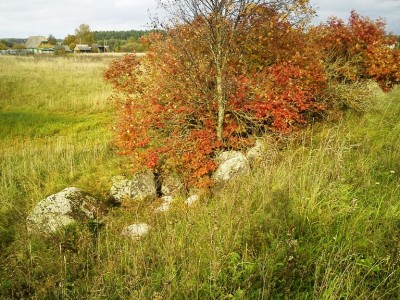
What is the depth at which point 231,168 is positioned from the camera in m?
6.17

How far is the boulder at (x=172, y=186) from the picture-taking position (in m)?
6.75

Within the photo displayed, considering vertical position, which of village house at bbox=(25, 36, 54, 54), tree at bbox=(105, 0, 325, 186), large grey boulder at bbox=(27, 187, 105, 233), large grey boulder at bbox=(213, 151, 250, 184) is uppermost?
village house at bbox=(25, 36, 54, 54)

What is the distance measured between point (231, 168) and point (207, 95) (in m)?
1.90

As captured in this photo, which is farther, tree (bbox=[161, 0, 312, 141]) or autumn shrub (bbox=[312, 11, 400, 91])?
autumn shrub (bbox=[312, 11, 400, 91])

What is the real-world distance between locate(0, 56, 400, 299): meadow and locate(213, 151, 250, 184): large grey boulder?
78 centimetres

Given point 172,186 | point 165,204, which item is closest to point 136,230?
point 165,204

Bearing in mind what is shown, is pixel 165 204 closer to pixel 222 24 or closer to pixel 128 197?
pixel 128 197

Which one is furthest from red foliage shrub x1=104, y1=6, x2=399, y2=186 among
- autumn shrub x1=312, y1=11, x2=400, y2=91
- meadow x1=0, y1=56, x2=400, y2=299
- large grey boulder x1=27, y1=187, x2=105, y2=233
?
autumn shrub x1=312, y1=11, x2=400, y2=91

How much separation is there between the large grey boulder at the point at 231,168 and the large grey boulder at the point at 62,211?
2423 mm

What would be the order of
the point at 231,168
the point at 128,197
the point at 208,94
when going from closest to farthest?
the point at 231,168, the point at 128,197, the point at 208,94

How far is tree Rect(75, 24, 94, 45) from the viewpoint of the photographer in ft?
302

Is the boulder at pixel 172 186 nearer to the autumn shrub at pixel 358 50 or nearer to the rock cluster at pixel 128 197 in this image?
the rock cluster at pixel 128 197

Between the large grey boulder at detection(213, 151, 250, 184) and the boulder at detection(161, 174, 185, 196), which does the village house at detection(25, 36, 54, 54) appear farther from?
the large grey boulder at detection(213, 151, 250, 184)

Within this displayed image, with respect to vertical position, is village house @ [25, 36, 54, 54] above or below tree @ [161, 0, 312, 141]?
above
